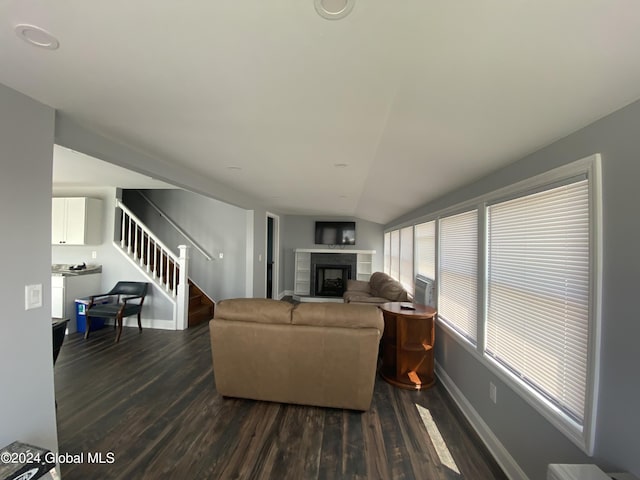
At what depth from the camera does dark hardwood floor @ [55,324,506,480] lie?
1841 millimetres

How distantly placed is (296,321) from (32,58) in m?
2.23

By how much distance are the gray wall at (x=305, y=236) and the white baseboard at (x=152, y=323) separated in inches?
138

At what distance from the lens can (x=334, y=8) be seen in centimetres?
87

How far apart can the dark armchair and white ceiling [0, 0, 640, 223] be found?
3255 mm

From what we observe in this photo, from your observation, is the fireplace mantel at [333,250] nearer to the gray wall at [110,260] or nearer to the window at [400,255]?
the window at [400,255]

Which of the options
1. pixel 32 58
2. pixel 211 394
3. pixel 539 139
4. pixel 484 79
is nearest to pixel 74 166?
pixel 32 58

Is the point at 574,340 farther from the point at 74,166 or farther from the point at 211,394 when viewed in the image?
the point at 74,166

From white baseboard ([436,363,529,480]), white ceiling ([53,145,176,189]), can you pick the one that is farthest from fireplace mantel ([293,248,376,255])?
white baseboard ([436,363,529,480])

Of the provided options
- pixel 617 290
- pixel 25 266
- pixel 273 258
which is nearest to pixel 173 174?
pixel 25 266

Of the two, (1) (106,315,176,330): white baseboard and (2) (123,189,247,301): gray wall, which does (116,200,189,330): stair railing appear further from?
(2) (123,189,247,301): gray wall

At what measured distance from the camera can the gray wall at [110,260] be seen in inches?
191

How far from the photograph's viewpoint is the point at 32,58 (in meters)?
1.15

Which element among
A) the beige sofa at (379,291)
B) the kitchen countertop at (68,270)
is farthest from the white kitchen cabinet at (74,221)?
the beige sofa at (379,291)

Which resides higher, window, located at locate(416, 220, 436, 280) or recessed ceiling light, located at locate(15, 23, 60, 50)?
recessed ceiling light, located at locate(15, 23, 60, 50)
